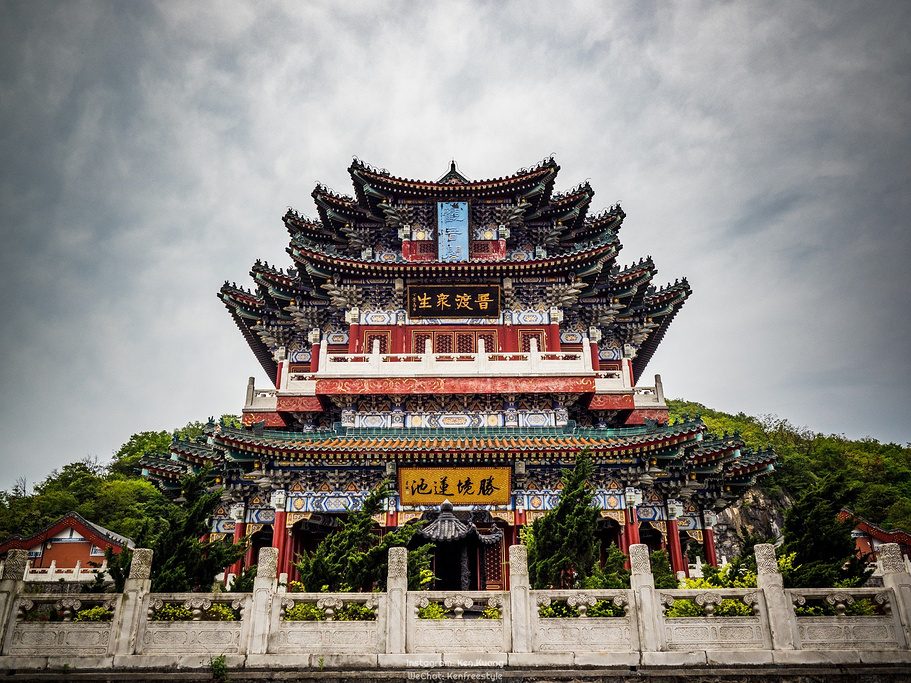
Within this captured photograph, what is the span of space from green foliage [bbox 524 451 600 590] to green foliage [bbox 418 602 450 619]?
6.59 feet

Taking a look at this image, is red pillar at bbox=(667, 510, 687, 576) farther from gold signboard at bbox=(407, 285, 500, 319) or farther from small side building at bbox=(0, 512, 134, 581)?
small side building at bbox=(0, 512, 134, 581)

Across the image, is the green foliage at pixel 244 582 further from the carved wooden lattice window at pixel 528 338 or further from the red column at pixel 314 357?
the carved wooden lattice window at pixel 528 338

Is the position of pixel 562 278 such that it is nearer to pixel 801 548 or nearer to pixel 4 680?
pixel 801 548

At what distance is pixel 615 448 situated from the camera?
612 inches

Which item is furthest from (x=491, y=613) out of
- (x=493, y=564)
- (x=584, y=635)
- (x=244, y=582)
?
(x=493, y=564)

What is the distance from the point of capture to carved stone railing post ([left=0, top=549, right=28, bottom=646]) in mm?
8930

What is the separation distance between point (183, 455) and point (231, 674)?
8.69 meters

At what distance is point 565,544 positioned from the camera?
10586mm

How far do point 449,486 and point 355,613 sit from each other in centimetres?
748

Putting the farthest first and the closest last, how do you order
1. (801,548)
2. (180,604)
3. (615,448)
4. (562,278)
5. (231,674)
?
(562,278), (615,448), (801,548), (180,604), (231,674)

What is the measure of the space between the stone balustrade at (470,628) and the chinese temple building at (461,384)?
4731mm

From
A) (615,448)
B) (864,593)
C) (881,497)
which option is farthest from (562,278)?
(881,497)

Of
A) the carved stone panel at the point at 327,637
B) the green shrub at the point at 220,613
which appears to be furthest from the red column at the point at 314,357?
the carved stone panel at the point at 327,637

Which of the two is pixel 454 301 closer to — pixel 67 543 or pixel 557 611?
pixel 557 611
